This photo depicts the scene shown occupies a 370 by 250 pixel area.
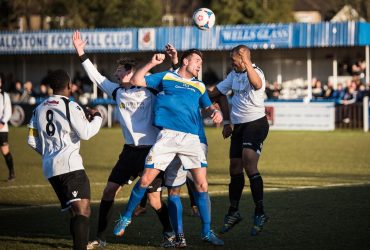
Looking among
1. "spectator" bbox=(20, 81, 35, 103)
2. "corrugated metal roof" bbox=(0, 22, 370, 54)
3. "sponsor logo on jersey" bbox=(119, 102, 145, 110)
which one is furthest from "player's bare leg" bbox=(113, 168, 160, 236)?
"spectator" bbox=(20, 81, 35, 103)

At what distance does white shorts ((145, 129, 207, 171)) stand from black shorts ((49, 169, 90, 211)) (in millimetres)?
1001

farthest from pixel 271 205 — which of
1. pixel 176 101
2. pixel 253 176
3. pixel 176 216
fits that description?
pixel 176 101

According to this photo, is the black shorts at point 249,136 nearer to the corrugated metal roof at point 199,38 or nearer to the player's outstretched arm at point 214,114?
the player's outstretched arm at point 214,114

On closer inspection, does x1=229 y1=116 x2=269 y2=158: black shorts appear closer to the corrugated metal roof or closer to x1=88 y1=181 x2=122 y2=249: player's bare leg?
x1=88 y1=181 x2=122 y2=249: player's bare leg

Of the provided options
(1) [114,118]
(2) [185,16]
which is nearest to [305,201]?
(1) [114,118]

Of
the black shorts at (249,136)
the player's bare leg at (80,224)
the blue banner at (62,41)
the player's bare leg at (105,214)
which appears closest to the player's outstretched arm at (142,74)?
the player's bare leg at (105,214)

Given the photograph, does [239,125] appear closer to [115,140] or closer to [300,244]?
[300,244]

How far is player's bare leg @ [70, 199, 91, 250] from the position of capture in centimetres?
889

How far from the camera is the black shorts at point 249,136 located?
36.4 ft

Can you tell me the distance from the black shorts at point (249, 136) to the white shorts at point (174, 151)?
126 centimetres

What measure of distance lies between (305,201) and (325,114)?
20736mm

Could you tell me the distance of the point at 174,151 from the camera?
9852mm

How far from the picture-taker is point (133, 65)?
10.5m

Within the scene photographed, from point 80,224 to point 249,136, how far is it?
9.93 ft
